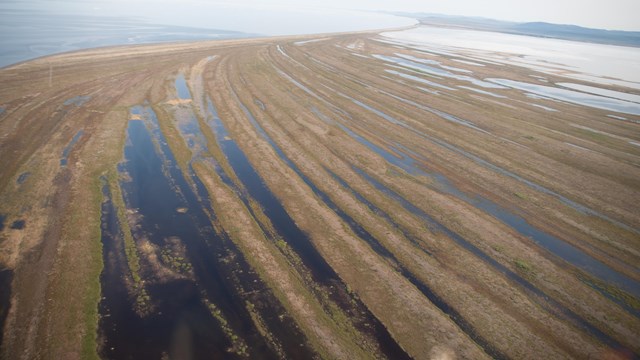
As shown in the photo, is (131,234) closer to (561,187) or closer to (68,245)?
(68,245)

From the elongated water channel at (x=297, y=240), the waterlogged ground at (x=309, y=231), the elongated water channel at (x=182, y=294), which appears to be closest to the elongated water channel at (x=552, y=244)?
the waterlogged ground at (x=309, y=231)

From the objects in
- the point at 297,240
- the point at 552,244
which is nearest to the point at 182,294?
the point at 297,240

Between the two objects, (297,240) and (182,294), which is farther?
(297,240)

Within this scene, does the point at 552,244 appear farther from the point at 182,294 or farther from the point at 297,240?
the point at 182,294

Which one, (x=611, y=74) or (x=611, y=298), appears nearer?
(x=611, y=298)

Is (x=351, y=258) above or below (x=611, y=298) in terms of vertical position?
above

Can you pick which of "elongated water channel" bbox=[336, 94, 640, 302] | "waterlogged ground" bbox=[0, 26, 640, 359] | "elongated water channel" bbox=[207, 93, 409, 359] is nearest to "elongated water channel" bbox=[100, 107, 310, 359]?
"waterlogged ground" bbox=[0, 26, 640, 359]

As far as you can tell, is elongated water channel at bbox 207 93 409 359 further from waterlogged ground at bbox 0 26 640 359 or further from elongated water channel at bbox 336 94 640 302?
elongated water channel at bbox 336 94 640 302

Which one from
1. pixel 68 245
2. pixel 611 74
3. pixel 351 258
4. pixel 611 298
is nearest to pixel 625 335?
pixel 611 298

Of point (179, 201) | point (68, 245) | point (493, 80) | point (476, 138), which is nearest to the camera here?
point (68, 245)
